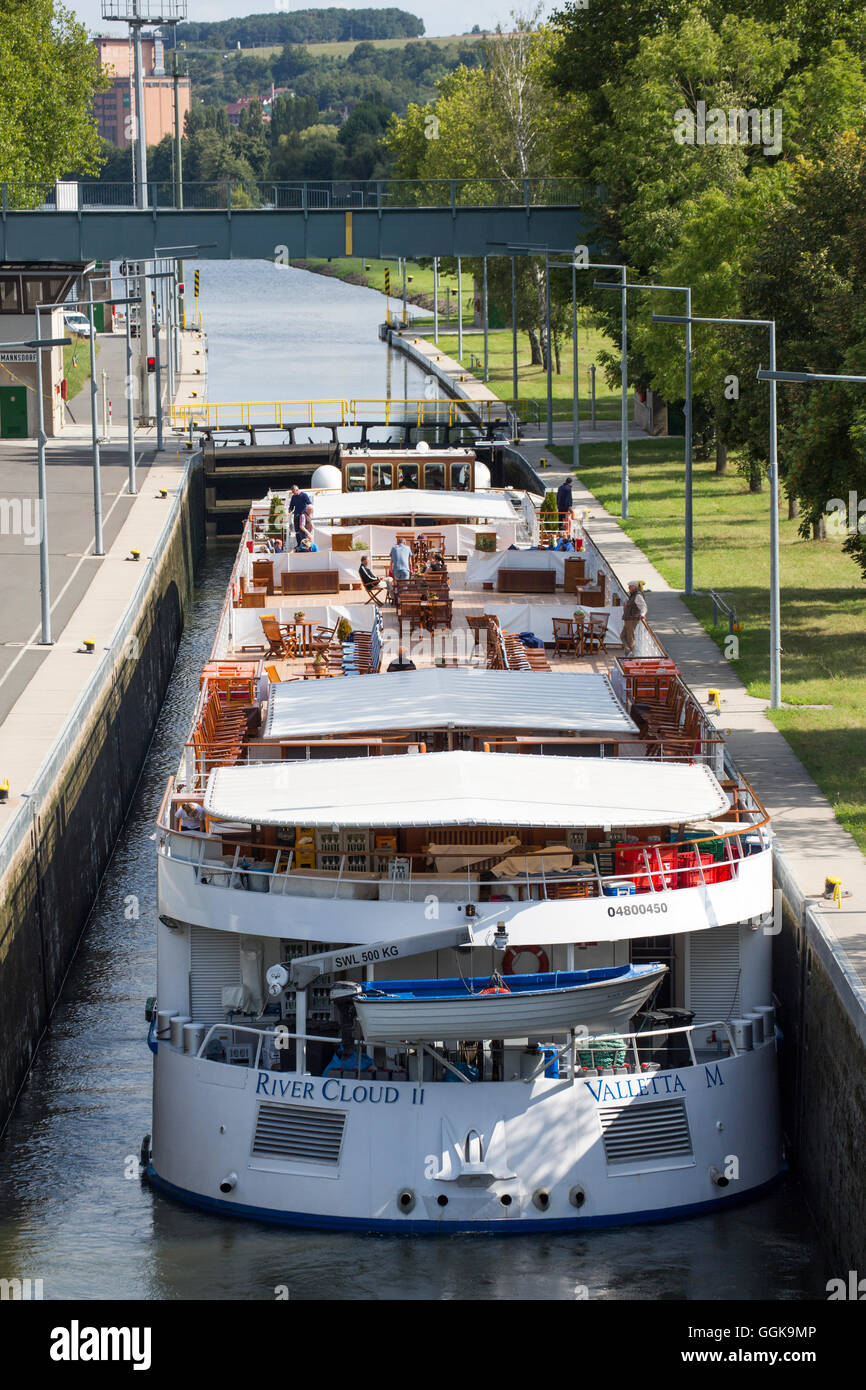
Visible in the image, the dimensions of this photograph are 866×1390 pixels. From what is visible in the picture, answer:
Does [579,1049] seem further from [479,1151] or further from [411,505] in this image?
[411,505]

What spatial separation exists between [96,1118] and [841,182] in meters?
28.1

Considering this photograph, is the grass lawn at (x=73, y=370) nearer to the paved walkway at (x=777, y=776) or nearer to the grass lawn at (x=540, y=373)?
the grass lawn at (x=540, y=373)

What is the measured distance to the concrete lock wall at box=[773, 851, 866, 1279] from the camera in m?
20.0

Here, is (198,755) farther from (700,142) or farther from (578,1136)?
(700,142)

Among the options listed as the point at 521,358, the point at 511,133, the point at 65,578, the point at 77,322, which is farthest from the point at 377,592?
the point at 511,133

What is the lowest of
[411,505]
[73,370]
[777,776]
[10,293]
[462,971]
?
[462,971]

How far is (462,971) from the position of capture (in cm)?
2256

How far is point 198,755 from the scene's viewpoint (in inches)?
1062

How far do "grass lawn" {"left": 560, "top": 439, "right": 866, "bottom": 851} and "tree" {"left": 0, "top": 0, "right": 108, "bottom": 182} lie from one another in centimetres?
4733

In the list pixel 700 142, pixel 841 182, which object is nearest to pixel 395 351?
pixel 700 142

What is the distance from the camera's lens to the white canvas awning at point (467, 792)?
73.4ft

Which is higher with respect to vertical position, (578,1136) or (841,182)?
(841,182)

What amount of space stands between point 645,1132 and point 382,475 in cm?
3465

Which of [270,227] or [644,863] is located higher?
[270,227]
